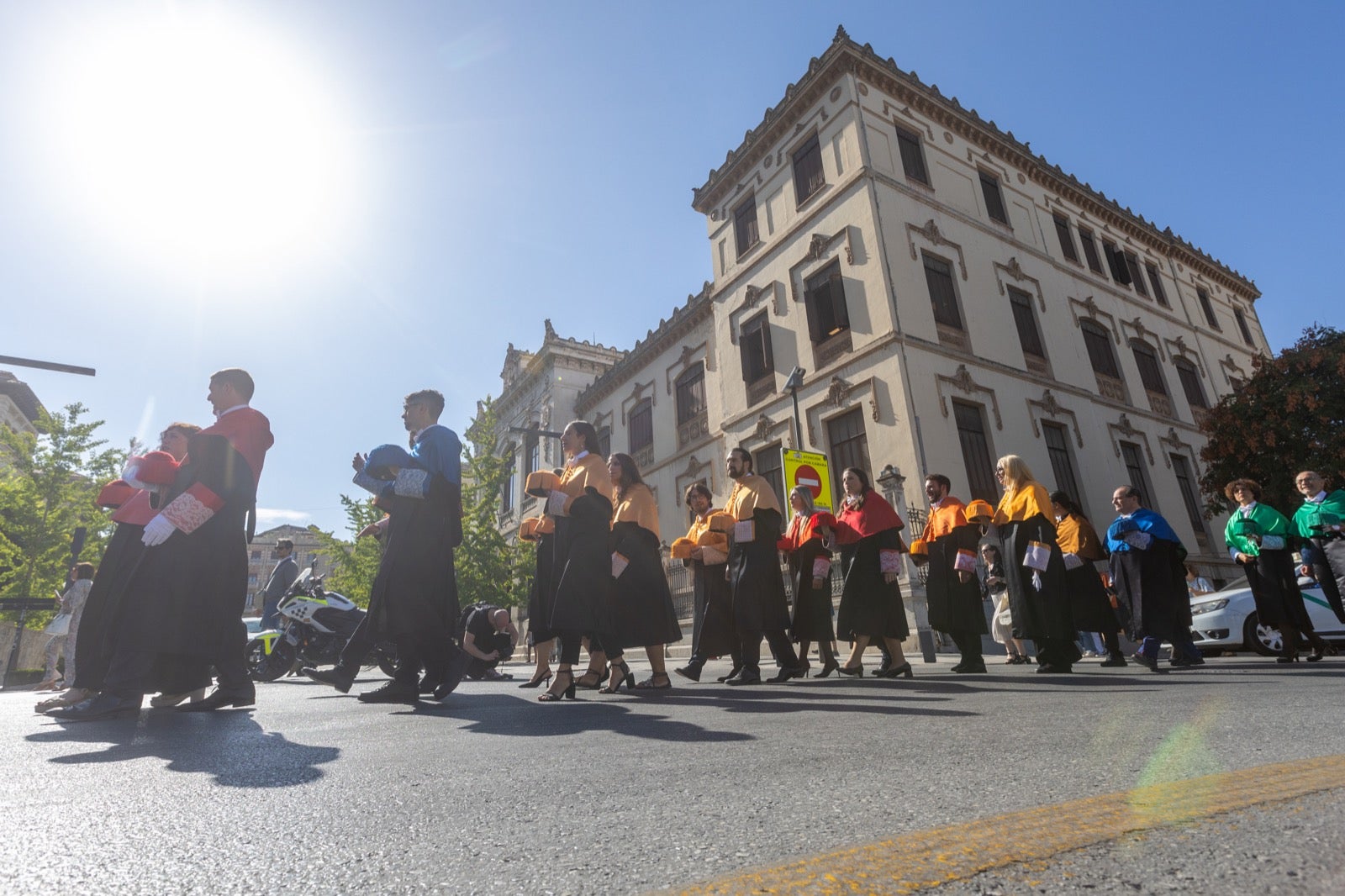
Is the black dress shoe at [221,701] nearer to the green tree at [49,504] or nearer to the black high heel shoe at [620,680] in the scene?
the black high heel shoe at [620,680]

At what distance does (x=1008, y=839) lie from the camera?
1.06 metres

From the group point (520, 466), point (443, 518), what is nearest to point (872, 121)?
point (443, 518)

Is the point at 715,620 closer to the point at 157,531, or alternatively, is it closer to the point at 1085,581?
the point at 1085,581

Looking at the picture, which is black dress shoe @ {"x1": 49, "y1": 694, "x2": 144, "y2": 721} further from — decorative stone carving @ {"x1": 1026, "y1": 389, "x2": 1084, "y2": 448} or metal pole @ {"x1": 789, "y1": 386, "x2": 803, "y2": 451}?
decorative stone carving @ {"x1": 1026, "y1": 389, "x2": 1084, "y2": 448}

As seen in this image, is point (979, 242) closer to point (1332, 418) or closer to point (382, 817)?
point (1332, 418)

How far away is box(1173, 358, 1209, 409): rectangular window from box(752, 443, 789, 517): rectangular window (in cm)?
1353

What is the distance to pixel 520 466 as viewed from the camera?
30.1 metres

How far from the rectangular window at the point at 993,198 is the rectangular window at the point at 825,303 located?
5.29 m

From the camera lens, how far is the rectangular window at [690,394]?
2019cm

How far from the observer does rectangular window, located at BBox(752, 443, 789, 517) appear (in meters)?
16.4

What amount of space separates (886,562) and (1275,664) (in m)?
3.56

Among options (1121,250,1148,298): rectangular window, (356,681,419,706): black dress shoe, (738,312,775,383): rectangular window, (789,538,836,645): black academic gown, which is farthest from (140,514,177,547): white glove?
(1121,250,1148,298): rectangular window

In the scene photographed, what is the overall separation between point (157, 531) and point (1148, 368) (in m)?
23.6

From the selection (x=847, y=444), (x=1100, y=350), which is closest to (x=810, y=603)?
(x=847, y=444)
